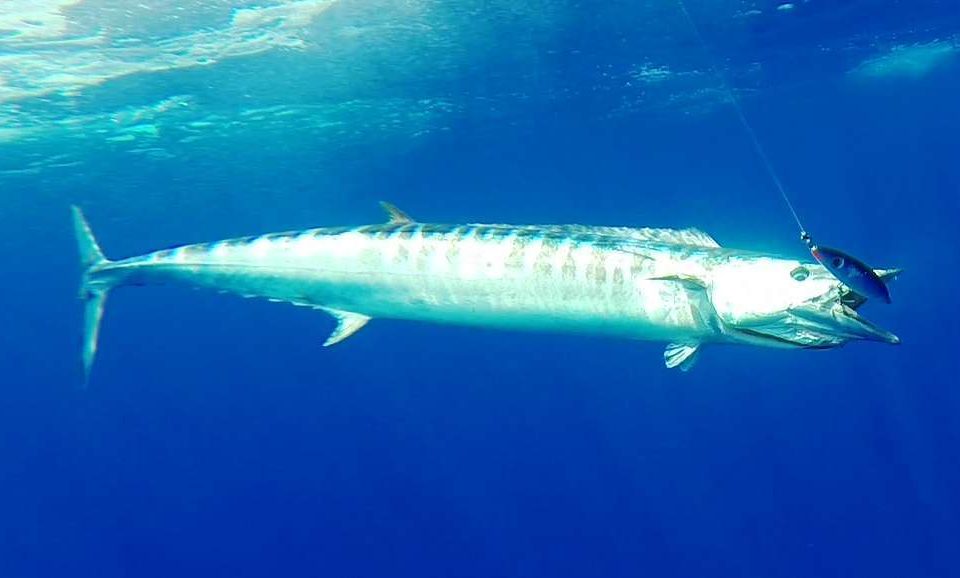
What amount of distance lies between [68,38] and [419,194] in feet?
88.4

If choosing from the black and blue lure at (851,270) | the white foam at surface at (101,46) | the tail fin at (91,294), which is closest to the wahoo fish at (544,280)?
the black and blue lure at (851,270)

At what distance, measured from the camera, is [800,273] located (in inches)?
152

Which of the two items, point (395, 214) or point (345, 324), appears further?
point (395, 214)

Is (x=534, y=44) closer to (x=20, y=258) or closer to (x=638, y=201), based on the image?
(x=20, y=258)

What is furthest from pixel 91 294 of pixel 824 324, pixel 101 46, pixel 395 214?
pixel 101 46

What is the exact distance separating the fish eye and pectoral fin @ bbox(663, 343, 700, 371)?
82 centimetres

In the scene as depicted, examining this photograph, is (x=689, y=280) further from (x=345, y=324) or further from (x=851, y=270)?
(x=345, y=324)

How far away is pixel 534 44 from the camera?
14203 mm

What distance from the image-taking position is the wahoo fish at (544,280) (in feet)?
12.8

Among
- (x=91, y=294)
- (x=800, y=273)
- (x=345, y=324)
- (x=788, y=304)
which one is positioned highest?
(x=91, y=294)

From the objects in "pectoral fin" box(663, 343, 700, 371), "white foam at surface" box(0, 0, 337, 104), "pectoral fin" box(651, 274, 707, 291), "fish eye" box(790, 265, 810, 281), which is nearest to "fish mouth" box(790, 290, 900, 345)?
"fish eye" box(790, 265, 810, 281)

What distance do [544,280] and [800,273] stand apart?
1576 mm

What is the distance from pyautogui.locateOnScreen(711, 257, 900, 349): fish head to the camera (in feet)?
12.0

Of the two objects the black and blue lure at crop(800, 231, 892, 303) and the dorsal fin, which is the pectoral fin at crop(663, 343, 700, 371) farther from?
the dorsal fin
